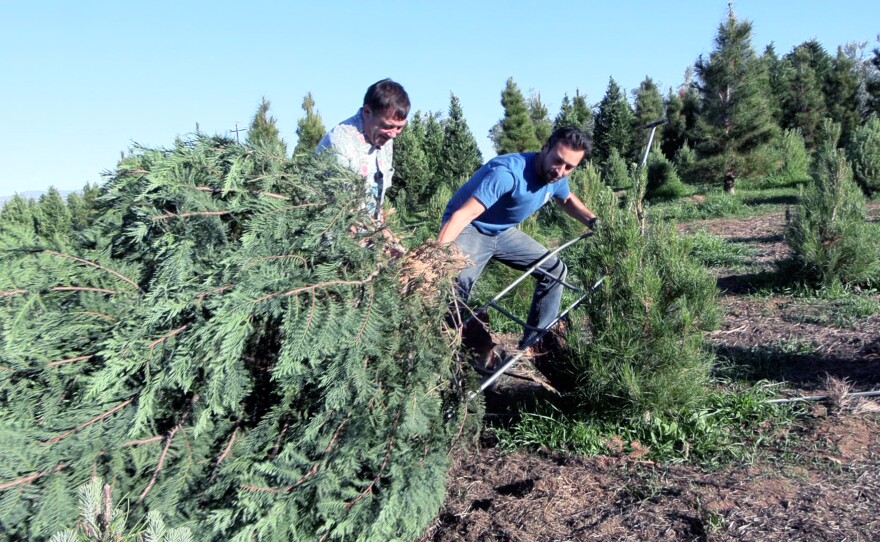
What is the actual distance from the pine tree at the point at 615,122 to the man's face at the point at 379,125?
22408 mm

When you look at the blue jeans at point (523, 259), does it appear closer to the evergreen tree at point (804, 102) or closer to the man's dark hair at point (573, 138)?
the man's dark hair at point (573, 138)

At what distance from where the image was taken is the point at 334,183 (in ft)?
9.45

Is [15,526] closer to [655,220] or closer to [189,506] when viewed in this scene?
[189,506]

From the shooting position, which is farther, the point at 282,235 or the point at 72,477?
the point at 282,235

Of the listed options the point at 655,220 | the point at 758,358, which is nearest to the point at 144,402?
the point at 655,220

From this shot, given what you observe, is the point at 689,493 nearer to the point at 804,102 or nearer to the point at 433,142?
the point at 433,142

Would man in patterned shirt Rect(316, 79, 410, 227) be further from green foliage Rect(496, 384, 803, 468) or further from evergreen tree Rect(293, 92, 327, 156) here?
evergreen tree Rect(293, 92, 327, 156)

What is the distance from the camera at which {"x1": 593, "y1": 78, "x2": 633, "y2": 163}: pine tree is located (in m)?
25.4

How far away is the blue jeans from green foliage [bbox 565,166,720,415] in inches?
20.7

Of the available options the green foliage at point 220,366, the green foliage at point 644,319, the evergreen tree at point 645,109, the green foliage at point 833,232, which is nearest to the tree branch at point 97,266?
the green foliage at point 220,366

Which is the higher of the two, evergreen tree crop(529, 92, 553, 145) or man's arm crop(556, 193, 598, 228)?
evergreen tree crop(529, 92, 553, 145)

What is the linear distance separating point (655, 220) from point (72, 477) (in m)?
3.00

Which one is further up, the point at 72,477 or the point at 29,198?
the point at 29,198

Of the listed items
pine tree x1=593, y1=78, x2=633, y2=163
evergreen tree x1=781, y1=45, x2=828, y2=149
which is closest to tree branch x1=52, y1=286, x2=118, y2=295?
pine tree x1=593, y1=78, x2=633, y2=163
